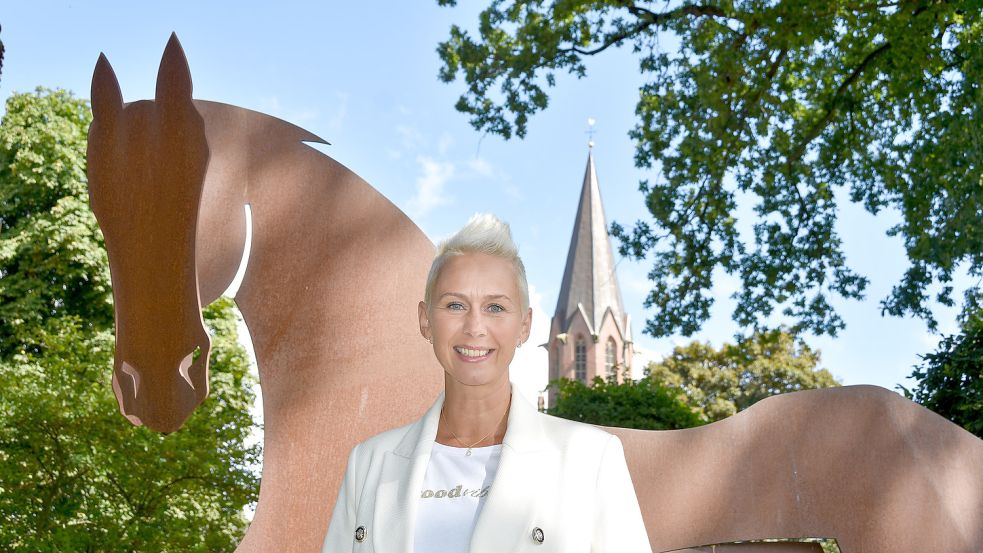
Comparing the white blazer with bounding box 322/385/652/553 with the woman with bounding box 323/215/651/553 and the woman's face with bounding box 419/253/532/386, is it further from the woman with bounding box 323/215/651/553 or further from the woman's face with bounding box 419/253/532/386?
the woman's face with bounding box 419/253/532/386

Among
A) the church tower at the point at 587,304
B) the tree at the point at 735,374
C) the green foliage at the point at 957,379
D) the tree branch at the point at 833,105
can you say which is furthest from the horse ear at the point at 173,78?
the church tower at the point at 587,304

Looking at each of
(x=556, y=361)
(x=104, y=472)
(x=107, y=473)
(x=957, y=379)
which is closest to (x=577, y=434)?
(x=957, y=379)

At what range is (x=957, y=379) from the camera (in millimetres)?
7391

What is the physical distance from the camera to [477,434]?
1898mm

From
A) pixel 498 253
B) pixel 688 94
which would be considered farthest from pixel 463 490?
pixel 688 94

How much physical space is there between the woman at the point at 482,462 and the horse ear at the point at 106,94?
1888 millimetres

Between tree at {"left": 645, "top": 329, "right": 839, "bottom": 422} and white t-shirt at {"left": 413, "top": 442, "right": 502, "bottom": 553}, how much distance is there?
88.4 ft

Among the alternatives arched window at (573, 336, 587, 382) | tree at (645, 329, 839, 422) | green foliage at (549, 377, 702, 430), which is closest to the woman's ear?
green foliage at (549, 377, 702, 430)

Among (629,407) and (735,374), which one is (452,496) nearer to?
(629,407)

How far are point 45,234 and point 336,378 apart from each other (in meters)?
16.6

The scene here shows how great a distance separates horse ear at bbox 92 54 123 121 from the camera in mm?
3270

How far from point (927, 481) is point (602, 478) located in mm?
2190

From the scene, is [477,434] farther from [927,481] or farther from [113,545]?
[113,545]

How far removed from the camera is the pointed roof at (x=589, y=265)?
47.2 metres
